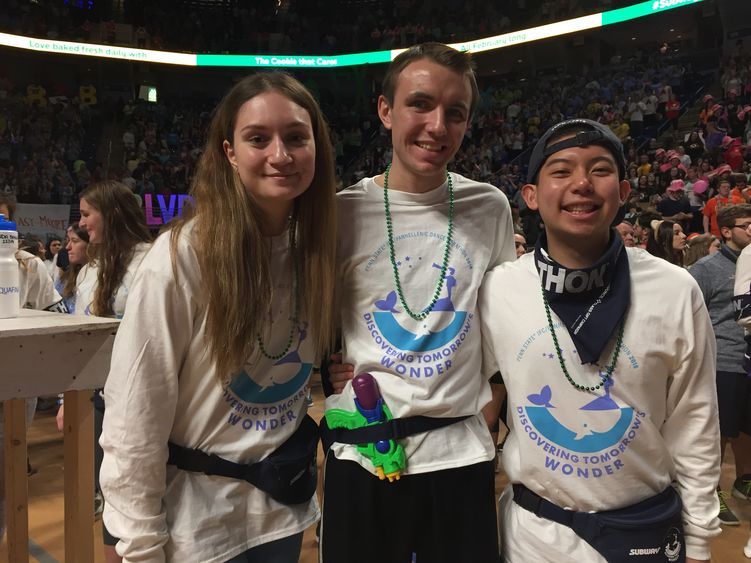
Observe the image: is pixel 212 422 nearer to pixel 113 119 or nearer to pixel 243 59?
pixel 113 119

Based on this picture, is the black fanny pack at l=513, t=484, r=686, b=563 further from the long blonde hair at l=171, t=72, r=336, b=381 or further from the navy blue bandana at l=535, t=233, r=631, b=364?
the long blonde hair at l=171, t=72, r=336, b=381

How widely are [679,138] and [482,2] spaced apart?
402 inches

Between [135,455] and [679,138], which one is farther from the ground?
[679,138]

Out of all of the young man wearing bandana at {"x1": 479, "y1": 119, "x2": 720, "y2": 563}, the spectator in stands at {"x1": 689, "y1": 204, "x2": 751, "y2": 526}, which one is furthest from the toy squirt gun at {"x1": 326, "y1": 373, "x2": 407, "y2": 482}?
the spectator in stands at {"x1": 689, "y1": 204, "x2": 751, "y2": 526}

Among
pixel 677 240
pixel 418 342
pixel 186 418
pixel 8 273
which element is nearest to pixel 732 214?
pixel 677 240

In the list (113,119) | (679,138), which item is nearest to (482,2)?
Result: (679,138)

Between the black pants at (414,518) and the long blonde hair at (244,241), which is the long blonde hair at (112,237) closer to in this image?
the long blonde hair at (244,241)

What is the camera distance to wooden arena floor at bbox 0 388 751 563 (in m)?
3.12

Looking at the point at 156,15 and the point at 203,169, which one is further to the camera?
the point at 156,15

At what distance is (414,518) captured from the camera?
1604mm

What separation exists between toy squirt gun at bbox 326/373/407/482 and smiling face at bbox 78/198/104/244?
185cm

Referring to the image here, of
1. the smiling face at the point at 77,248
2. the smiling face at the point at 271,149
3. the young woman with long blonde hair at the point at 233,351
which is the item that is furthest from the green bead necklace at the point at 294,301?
the smiling face at the point at 77,248

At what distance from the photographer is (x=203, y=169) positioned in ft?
5.07

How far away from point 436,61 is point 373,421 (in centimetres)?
97
